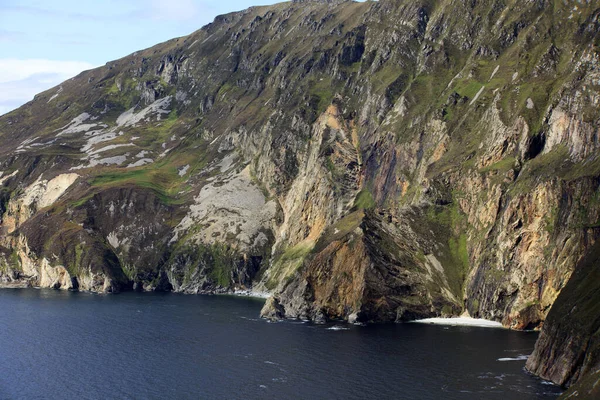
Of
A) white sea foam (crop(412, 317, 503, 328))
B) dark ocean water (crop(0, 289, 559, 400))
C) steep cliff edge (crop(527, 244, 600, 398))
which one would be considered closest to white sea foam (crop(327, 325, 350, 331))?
dark ocean water (crop(0, 289, 559, 400))

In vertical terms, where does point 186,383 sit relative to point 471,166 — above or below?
below

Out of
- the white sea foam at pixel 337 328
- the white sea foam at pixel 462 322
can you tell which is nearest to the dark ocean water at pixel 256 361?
the white sea foam at pixel 337 328

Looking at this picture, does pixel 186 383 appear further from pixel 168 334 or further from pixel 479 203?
pixel 479 203

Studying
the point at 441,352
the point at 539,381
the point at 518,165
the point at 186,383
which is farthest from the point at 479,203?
the point at 186,383

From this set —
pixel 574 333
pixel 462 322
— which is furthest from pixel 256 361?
pixel 574 333

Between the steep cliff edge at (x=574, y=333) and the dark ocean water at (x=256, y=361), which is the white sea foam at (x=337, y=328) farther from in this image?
the steep cliff edge at (x=574, y=333)

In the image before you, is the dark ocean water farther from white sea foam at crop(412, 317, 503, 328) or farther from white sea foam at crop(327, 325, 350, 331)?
white sea foam at crop(412, 317, 503, 328)
